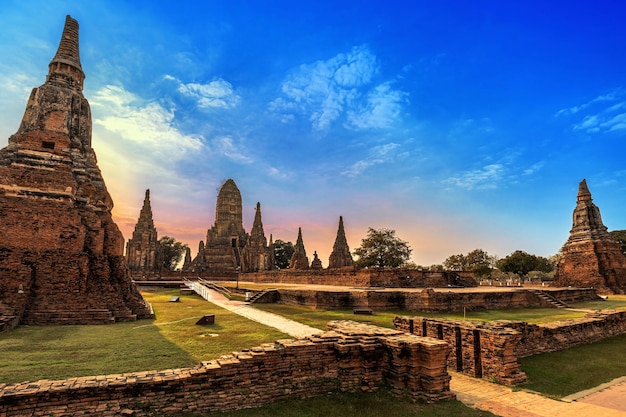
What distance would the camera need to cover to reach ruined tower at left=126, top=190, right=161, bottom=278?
48094 millimetres

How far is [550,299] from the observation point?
1988cm

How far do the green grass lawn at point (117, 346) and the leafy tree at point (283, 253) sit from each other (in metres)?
63.0

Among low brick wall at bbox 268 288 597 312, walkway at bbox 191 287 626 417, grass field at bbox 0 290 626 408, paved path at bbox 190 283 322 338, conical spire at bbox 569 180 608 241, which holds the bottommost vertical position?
walkway at bbox 191 287 626 417

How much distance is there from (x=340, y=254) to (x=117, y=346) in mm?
39952

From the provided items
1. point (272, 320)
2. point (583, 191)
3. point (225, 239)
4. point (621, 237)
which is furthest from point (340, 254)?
point (621, 237)

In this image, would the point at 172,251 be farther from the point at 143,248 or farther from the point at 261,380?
the point at 261,380

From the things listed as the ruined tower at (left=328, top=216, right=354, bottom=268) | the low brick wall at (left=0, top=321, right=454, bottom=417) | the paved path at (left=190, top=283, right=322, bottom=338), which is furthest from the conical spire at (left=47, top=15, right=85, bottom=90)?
the ruined tower at (left=328, top=216, right=354, bottom=268)

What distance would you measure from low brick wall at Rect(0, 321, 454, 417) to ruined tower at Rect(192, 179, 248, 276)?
47.5 m

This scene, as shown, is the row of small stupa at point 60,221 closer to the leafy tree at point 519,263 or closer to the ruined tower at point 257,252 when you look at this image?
the ruined tower at point 257,252

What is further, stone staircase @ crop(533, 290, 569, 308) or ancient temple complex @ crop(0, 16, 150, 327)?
stone staircase @ crop(533, 290, 569, 308)

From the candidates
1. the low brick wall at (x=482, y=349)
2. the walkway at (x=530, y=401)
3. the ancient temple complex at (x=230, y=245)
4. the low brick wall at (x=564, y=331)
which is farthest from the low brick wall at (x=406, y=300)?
the ancient temple complex at (x=230, y=245)

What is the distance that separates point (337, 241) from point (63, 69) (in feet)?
117

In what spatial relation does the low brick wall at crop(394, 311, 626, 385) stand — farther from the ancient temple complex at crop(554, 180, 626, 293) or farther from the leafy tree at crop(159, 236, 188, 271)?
the leafy tree at crop(159, 236, 188, 271)

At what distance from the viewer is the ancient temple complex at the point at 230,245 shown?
182 ft
